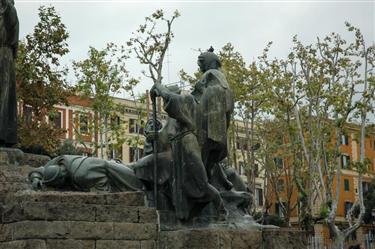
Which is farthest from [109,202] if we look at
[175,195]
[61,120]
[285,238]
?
[61,120]

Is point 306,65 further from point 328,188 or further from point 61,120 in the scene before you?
point 61,120

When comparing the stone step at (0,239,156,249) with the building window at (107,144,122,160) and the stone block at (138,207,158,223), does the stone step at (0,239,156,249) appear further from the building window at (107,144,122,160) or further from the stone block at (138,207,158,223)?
the building window at (107,144,122,160)

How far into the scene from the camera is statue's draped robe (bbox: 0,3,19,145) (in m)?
11.1

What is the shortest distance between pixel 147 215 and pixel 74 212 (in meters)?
1.05

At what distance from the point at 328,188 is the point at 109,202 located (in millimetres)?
19103

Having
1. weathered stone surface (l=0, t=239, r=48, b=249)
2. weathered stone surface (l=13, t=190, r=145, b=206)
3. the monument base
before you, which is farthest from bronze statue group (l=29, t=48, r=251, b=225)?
weathered stone surface (l=0, t=239, r=48, b=249)

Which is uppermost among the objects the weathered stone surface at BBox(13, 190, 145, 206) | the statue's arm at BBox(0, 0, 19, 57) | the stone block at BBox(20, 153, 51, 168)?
the statue's arm at BBox(0, 0, 19, 57)

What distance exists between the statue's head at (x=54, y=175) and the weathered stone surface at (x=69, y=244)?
1374mm

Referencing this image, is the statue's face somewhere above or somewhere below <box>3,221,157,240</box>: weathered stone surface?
above

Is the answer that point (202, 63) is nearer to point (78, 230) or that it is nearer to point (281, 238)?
point (281, 238)

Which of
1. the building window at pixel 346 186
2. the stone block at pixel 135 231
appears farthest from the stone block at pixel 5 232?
the building window at pixel 346 186

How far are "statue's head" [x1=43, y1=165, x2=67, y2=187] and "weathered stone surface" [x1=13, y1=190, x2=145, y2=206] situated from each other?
660 millimetres

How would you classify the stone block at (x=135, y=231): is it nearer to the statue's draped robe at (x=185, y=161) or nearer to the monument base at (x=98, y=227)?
the monument base at (x=98, y=227)

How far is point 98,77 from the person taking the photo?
33.2 meters
